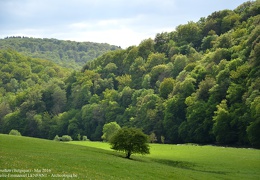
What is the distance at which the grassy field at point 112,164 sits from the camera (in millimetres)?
30741

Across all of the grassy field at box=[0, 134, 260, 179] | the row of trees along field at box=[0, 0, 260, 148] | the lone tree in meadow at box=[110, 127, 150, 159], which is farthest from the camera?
the row of trees along field at box=[0, 0, 260, 148]

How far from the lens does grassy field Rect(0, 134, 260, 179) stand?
30741mm

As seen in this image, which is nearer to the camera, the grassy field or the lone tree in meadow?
the grassy field

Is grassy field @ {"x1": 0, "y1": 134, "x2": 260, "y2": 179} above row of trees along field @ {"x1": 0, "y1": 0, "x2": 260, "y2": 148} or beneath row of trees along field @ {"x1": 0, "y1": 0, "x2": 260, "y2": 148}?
beneath

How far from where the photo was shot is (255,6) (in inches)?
7013

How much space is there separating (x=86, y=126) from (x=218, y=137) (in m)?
93.7

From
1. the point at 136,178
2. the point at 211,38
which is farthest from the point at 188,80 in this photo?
the point at 136,178

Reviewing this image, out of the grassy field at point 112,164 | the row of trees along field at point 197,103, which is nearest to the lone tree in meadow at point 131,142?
the grassy field at point 112,164

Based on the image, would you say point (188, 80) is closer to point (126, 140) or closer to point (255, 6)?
point (255, 6)

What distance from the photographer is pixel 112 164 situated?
1663 inches

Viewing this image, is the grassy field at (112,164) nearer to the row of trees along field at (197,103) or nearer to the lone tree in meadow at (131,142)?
the lone tree in meadow at (131,142)

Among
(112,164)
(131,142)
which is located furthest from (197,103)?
(112,164)

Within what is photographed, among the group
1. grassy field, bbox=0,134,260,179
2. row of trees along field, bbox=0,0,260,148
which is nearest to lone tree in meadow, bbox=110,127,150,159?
grassy field, bbox=0,134,260,179

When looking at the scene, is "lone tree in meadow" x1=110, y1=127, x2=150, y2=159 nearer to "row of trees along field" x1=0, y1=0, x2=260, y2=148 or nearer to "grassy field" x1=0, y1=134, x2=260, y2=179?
"grassy field" x1=0, y1=134, x2=260, y2=179
